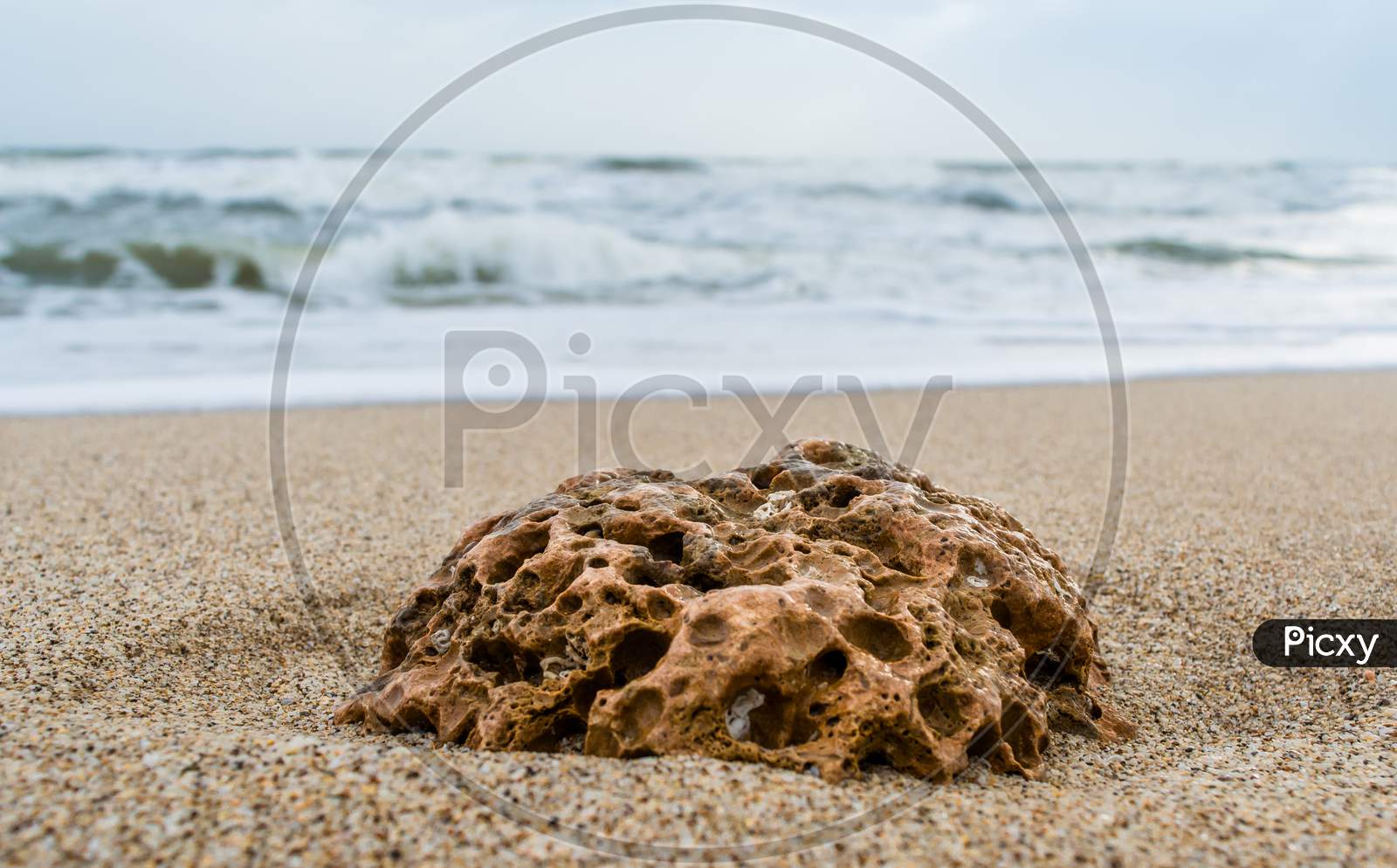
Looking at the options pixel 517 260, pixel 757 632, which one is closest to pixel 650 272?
pixel 517 260

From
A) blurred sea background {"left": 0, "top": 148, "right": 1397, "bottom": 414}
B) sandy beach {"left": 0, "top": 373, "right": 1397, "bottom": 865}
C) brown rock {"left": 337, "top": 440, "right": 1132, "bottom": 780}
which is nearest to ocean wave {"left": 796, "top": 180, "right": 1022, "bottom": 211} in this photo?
blurred sea background {"left": 0, "top": 148, "right": 1397, "bottom": 414}

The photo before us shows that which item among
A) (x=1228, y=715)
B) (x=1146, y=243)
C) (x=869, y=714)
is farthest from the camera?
(x=1146, y=243)

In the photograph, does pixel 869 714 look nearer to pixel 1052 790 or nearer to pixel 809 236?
pixel 1052 790

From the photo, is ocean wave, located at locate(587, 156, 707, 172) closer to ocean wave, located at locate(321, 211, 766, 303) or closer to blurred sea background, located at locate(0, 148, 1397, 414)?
blurred sea background, located at locate(0, 148, 1397, 414)

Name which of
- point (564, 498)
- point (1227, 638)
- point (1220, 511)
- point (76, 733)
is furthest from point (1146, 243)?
point (76, 733)

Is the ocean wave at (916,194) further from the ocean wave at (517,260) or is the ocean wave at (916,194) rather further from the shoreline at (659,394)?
the shoreline at (659,394)

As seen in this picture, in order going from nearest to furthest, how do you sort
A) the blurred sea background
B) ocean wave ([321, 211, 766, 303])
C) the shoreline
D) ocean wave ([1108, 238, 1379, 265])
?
the shoreline
the blurred sea background
ocean wave ([321, 211, 766, 303])
ocean wave ([1108, 238, 1379, 265])
